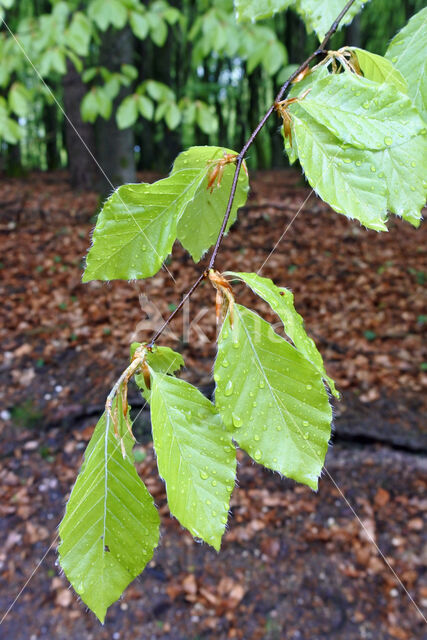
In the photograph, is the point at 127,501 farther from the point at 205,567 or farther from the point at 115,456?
the point at 205,567

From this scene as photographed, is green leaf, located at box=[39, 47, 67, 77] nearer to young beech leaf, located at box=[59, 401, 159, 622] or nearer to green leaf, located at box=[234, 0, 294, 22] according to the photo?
green leaf, located at box=[234, 0, 294, 22]

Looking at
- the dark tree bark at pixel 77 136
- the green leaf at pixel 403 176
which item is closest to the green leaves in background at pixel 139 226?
the green leaf at pixel 403 176

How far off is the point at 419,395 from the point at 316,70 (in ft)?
10.1

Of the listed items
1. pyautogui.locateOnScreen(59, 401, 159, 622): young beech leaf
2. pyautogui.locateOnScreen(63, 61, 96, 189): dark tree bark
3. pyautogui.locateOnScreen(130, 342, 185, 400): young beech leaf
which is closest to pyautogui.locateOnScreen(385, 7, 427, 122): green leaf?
pyautogui.locateOnScreen(130, 342, 185, 400): young beech leaf

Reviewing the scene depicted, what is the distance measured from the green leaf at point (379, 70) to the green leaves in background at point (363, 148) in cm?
8

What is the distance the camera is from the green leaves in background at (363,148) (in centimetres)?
51

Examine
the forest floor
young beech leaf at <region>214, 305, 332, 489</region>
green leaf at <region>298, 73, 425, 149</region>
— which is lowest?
the forest floor

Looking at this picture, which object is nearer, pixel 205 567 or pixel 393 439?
pixel 205 567

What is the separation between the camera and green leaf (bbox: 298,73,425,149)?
1.66 feet

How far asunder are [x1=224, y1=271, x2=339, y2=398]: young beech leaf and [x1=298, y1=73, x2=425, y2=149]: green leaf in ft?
0.59

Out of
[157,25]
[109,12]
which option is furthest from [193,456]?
[157,25]

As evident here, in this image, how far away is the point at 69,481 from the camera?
9.70 ft

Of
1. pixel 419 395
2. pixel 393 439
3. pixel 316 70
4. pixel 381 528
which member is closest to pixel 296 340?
pixel 316 70

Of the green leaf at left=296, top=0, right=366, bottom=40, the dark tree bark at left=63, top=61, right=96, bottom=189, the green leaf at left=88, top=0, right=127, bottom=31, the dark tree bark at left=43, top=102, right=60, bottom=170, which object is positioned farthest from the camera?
the dark tree bark at left=43, top=102, right=60, bottom=170
